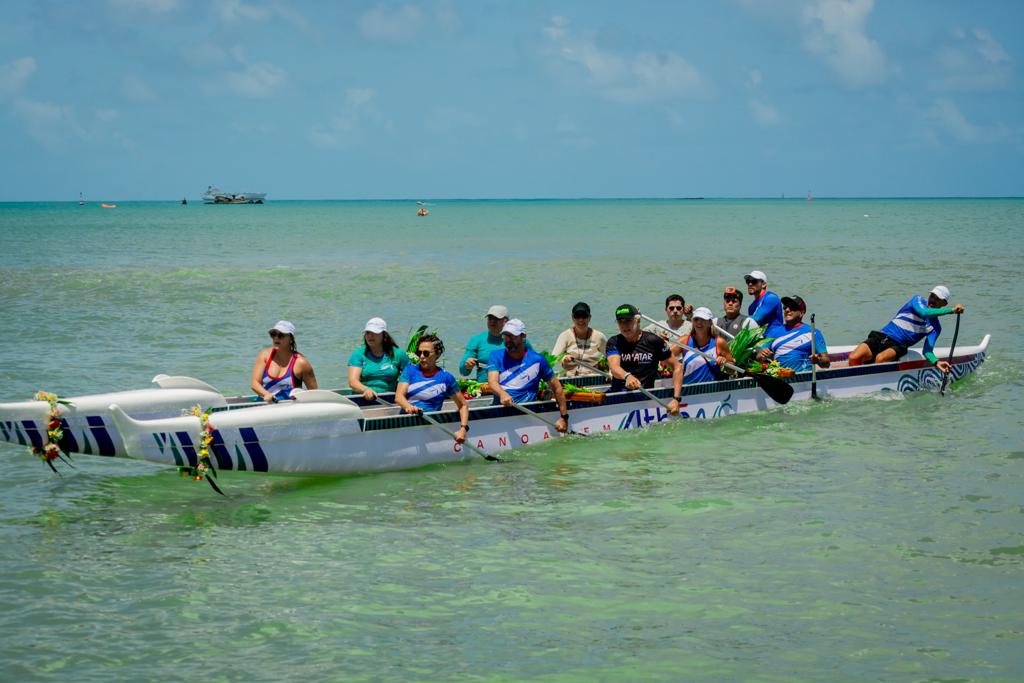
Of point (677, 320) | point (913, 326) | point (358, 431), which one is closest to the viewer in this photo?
point (358, 431)

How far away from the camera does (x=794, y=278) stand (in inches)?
1592

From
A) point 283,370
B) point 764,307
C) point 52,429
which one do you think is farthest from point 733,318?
point 52,429

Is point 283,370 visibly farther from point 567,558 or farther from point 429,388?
point 567,558

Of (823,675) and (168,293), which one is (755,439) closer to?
(823,675)

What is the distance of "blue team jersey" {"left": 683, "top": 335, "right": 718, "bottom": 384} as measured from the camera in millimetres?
15836

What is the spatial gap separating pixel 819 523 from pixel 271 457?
5817mm

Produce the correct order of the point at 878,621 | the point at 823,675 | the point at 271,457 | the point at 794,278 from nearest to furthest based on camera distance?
the point at 823,675 < the point at 878,621 < the point at 271,457 < the point at 794,278

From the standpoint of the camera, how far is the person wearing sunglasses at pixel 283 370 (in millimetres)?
13266

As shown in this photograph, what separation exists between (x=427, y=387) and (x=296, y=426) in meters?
1.77

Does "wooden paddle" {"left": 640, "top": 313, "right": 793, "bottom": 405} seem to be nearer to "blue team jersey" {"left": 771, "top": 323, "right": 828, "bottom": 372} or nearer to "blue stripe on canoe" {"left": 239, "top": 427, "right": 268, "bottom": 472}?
"blue team jersey" {"left": 771, "top": 323, "right": 828, "bottom": 372}

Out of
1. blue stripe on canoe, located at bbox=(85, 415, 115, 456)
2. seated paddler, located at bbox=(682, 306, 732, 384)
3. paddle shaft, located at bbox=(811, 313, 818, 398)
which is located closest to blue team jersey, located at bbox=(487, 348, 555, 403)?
seated paddler, located at bbox=(682, 306, 732, 384)

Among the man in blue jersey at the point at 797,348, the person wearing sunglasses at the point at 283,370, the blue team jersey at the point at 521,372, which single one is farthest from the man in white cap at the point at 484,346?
the man in blue jersey at the point at 797,348

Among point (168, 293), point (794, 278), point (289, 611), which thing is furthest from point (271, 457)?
point (794, 278)

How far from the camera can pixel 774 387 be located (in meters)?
16.3
